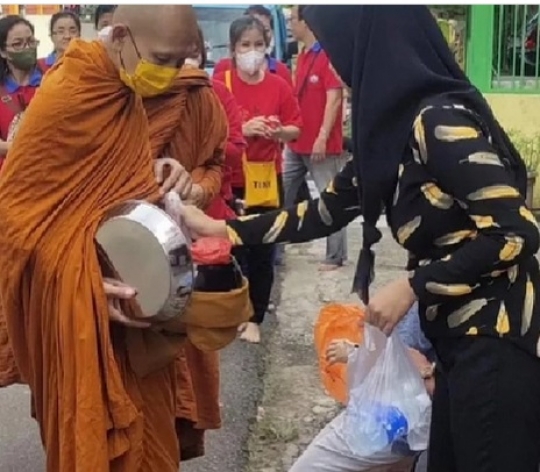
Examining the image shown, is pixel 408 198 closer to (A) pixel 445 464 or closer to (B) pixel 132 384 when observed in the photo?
(A) pixel 445 464

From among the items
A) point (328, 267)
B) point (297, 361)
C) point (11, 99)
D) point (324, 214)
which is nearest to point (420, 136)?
point (324, 214)

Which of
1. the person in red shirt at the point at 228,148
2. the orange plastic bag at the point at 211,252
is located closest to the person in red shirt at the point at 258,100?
the person in red shirt at the point at 228,148

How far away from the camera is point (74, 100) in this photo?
2.87 m

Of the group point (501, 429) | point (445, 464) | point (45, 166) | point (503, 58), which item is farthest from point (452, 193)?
point (503, 58)

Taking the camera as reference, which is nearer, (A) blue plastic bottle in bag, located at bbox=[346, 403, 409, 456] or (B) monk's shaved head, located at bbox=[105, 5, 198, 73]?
(B) monk's shaved head, located at bbox=[105, 5, 198, 73]

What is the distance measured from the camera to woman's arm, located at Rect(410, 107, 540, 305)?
7.55 feet

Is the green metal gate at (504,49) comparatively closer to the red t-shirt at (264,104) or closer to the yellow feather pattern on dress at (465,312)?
the red t-shirt at (264,104)

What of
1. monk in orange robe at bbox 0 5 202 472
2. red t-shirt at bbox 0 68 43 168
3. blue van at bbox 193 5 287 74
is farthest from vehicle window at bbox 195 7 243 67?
monk in orange robe at bbox 0 5 202 472

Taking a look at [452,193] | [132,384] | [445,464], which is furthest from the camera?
[132,384]

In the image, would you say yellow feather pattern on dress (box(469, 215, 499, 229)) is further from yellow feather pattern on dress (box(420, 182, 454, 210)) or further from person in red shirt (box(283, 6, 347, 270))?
person in red shirt (box(283, 6, 347, 270))

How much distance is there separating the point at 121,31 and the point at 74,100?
0.21 metres

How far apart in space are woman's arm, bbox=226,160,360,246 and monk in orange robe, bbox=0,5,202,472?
284mm

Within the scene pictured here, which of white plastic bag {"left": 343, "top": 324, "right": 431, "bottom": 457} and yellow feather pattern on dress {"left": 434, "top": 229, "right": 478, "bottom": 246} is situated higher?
yellow feather pattern on dress {"left": 434, "top": 229, "right": 478, "bottom": 246}

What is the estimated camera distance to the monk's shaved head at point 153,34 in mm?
2842
